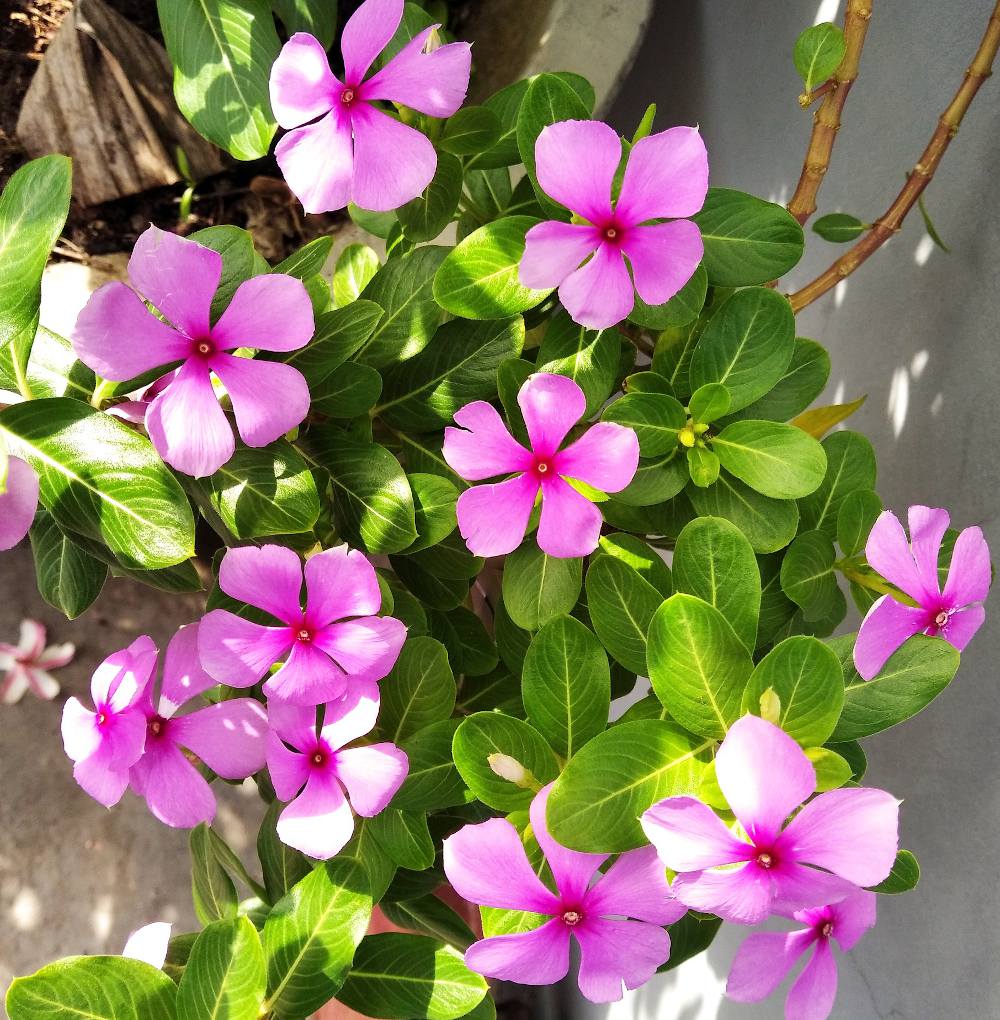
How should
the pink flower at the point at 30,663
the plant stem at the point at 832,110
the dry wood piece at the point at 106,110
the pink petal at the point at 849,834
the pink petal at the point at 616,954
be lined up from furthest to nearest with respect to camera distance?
1. the pink flower at the point at 30,663
2. the dry wood piece at the point at 106,110
3. the plant stem at the point at 832,110
4. the pink petal at the point at 616,954
5. the pink petal at the point at 849,834

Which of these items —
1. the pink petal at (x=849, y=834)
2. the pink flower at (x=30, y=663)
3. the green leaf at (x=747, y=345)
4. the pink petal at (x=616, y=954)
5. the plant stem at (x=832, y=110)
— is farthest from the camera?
the pink flower at (x=30, y=663)

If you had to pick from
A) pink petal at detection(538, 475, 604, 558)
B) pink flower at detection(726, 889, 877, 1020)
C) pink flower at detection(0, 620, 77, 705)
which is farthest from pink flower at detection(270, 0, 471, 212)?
pink flower at detection(0, 620, 77, 705)

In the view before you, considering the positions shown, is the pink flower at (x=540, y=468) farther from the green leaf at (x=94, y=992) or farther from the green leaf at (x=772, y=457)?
the green leaf at (x=94, y=992)

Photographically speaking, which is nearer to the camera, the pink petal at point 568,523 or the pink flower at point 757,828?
the pink flower at point 757,828

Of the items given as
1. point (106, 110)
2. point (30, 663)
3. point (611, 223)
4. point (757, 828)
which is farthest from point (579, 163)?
point (30, 663)

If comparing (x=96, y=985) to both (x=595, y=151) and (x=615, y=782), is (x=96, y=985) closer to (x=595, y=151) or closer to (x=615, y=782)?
(x=615, y=782)

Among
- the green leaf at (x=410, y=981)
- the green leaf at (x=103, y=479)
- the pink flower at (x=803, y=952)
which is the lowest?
the green leaf at (x=410, y=981)

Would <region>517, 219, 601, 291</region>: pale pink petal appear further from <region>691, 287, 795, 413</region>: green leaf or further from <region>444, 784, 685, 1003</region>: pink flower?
<region>444, 784, 685, 1003</region>: pink flower

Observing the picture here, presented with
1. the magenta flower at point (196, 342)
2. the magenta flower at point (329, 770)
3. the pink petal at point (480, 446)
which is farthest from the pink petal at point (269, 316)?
the magenta flower at point (329, 770)
